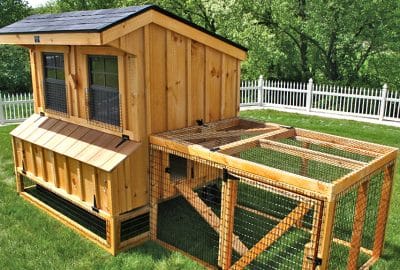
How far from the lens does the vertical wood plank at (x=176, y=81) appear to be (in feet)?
19.6

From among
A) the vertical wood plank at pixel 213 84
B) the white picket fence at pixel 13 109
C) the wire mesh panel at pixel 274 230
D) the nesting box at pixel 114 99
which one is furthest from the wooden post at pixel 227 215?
the white picket fence at pixel 13 109

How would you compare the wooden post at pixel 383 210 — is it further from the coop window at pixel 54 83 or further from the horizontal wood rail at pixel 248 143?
the coop window at pixel 54 83

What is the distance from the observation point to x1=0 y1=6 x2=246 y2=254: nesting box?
5582 mm

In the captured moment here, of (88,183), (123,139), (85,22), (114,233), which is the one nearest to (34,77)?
(85,22)

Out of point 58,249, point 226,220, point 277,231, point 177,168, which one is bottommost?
point 58,249

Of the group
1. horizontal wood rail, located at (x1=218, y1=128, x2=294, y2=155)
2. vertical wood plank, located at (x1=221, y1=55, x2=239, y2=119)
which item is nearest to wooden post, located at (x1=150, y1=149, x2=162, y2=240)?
horizontal wood rail, located at (x1=218, y1=128, x2=294, y2=155)

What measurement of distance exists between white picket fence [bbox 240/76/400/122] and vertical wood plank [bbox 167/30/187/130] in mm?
11570

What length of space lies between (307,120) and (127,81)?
10.5 metres

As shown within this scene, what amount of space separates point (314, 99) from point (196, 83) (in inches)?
479

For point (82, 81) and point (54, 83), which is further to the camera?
point (54, 83)

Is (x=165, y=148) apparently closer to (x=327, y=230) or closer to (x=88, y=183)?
(x=88, y=183)

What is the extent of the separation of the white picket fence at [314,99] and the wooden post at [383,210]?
10925 millimetres

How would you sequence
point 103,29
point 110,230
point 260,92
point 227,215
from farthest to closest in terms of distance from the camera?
1. point 260,92
2. point 110,230
3. point 227,215
4. point 103,29

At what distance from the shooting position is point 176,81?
613 cm
